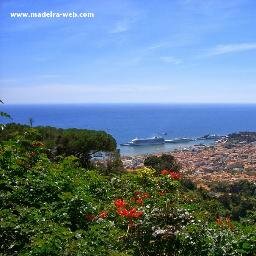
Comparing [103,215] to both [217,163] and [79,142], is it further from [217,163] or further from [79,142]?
Answer: [217,163]

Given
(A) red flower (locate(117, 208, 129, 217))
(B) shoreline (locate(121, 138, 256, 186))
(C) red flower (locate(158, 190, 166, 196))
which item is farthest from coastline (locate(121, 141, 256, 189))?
(A) red flower (locate(117, 208, 129, 217))

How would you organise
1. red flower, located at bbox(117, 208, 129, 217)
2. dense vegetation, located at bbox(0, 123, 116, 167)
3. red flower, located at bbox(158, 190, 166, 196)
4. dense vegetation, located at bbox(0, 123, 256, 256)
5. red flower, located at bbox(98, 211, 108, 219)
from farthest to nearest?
dense vegetation, located at bbox(0, 123, 116, 167) → red flower, located at bbox(158, 190, 166, 196) → red flower, located at bbox(98, 211, 108, 219) → red flower, located at bbox(117, 208, 129, 217) → dense vegetation, located at bbox(0, 123, 256, 256)

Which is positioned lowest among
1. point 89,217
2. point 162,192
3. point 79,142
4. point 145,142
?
point 145,142

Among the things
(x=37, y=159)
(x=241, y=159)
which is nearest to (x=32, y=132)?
(x=37, y=159)

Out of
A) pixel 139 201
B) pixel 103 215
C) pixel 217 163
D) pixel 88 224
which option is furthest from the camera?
pixel 217 163

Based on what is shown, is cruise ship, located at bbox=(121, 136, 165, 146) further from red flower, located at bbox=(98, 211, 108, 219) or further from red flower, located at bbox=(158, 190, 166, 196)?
red flower, located at bbox=(98, 211, 108, 219)

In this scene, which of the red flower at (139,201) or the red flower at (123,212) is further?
the red flower at (139,201)

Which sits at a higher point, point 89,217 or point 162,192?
point 89,217

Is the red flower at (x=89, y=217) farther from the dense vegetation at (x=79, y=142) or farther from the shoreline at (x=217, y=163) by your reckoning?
the shoreline at (x=217, y=163)

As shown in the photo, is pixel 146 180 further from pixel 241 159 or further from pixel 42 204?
pixel 241 159

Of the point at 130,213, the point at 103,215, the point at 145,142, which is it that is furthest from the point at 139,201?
the point at 145,142

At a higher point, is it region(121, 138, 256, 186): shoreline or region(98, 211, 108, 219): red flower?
region(98, 211, 108, 219): red flower

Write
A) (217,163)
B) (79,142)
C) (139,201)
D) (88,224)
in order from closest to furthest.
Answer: (88,224) < (139,201) < (79,142) < (217,163)

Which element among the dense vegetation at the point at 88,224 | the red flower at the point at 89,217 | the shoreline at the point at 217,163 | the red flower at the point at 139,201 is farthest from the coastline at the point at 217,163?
the red flower at the point at 89,217
